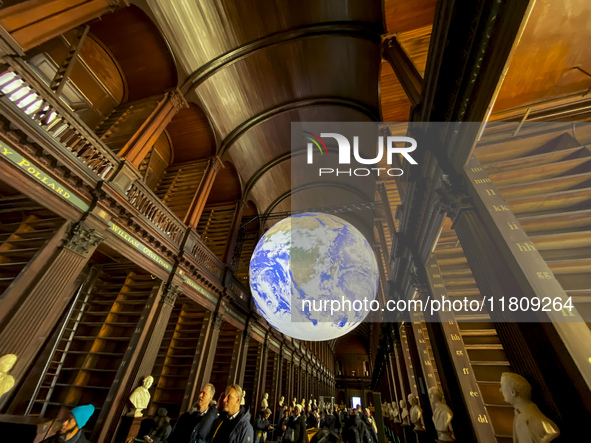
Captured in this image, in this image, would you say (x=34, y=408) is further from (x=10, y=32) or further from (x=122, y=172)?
(x=10, y=32)

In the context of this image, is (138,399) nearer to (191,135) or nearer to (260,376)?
(260,376)

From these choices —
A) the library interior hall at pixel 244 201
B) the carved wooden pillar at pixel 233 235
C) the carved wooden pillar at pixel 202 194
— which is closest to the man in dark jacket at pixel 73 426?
the library interior hall at pixel 244 201

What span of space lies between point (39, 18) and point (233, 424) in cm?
687

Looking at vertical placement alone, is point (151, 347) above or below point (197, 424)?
above

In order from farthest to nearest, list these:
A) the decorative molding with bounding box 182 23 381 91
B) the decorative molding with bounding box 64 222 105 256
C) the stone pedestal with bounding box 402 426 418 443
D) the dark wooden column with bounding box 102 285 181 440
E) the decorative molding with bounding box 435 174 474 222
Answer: the decorative molding with bounding box 182 23 381 91, the stone pedestal with bounding box 402 426 418 443, the dark wooden column with bounding box 102 285 181 440, the decorative molding with bounding box 64 222 105 256, the decorative molding with bounding box 435 174 474 222

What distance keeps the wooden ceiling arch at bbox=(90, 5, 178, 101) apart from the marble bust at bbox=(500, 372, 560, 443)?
983 centimetres

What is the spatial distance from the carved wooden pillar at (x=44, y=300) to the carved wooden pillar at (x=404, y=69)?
20.8ft

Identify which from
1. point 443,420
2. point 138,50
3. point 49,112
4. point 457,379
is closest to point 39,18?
point 49,112

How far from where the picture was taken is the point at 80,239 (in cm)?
462

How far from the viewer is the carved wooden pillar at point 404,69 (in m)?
4.12

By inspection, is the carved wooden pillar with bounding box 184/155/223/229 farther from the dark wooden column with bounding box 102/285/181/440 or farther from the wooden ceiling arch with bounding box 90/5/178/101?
the wooden ceiling arch with bounding box 90/5/178/101

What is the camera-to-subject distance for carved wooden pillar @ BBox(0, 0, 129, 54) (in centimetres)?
387

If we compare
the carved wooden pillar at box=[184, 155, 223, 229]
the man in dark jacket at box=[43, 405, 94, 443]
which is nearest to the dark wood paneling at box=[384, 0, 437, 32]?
the carved wooden pillar at box=[184, 155, 223, 229]

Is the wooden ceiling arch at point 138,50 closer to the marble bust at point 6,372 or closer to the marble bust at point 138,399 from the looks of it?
the marble bust at point 6,372
